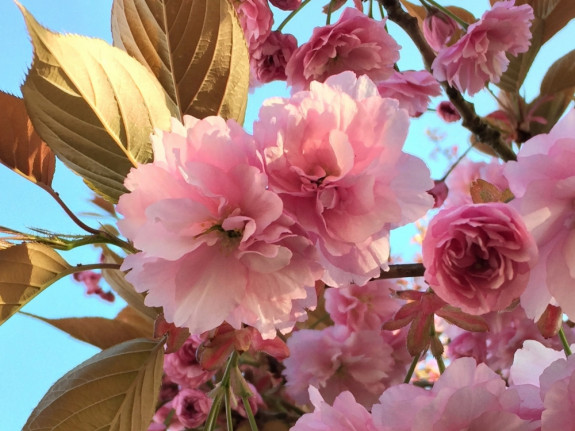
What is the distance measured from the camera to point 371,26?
2.47 feet

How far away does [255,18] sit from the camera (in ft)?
2.59

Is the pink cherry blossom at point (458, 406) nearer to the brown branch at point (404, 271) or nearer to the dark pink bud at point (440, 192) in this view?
the brown branch at point (404, 271)

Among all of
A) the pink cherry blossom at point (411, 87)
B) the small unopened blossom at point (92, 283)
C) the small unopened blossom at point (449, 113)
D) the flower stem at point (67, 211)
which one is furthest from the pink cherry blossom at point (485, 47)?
the small unopened blossom at point (92, 283)

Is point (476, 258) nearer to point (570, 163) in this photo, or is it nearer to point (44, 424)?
point (570, 163)

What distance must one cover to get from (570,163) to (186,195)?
218mm

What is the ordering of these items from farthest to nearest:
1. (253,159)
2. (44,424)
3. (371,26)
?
(371,26) < (44,424) < (253,159)

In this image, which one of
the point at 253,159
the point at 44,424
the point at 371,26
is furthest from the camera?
the point at 371,26

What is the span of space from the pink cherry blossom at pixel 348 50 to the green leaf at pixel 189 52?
329mm

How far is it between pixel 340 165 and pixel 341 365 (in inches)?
19.7

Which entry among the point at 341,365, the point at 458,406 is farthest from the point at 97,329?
the point at 458,406

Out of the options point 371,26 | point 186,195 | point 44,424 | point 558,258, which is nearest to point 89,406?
point 44,424

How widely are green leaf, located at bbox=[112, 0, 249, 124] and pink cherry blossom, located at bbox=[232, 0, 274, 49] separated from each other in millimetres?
357

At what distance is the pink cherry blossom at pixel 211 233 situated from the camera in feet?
1.04

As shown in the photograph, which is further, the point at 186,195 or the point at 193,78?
the point at 193,78
